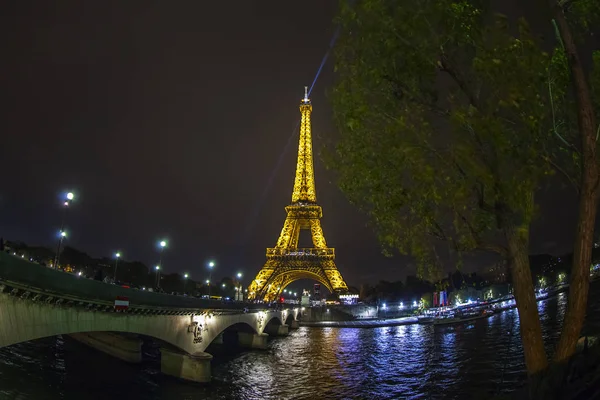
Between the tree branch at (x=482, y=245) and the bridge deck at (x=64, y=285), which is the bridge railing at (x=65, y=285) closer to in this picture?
the bridge deck at (x=64, y=285)

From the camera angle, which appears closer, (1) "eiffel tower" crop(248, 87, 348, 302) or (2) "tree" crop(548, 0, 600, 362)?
(2) "tree" crop(548, 0, 600, 362)

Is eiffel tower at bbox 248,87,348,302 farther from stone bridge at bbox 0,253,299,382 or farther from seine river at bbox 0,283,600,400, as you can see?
stone bridge at bbox 0,253,299,382

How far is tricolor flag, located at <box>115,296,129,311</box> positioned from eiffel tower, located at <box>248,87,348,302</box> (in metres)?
70.5

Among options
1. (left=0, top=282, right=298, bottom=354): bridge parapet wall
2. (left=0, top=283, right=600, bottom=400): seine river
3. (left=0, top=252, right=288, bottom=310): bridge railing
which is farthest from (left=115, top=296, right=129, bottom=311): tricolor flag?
(left=0, top=283, right=600, bottom=400): seine river

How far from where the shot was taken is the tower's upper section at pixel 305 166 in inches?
4215

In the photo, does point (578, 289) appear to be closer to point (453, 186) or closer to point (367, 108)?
point (453, 186)

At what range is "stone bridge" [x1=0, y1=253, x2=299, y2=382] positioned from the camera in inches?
611

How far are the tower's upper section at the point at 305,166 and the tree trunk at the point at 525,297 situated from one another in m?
97.0

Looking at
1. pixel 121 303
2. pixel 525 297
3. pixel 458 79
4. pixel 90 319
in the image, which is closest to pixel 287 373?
pixel 121 303

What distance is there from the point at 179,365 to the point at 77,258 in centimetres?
9374

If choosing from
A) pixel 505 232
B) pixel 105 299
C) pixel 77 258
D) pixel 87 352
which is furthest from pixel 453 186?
pixel 77 258

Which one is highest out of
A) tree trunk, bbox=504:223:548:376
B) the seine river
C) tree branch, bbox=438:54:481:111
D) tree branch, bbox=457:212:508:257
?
tree branch, bbox=438:54:481:111

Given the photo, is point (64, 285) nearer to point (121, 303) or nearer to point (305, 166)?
point (121, 303)

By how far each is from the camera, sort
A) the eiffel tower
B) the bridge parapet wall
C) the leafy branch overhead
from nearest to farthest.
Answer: the leafy branch overhead
the bridge parapet wall
the eiffel tower
